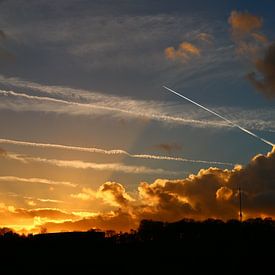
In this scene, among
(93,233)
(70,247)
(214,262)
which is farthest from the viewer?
(93,233)

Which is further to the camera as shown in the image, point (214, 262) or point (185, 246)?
point (185, 246)

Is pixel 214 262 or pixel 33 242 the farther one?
pixel 33 242

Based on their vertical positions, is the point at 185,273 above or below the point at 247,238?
below

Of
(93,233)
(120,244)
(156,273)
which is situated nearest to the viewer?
(156,273)

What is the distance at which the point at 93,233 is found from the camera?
183m

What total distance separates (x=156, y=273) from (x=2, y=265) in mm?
46147

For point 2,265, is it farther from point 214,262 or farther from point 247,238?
point 247,238

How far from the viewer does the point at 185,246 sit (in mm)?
185000

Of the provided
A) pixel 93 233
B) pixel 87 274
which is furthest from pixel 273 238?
pixel 87 274

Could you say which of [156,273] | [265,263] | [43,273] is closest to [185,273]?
[156,273]

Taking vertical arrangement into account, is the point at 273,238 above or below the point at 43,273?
above

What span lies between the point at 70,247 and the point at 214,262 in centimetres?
4197

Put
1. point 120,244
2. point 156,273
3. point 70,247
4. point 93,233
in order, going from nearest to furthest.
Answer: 1. point 156,273
2. point 70,247
3. point 93,233
4. point 120,244

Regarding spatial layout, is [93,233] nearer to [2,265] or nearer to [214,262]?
[2,265]
